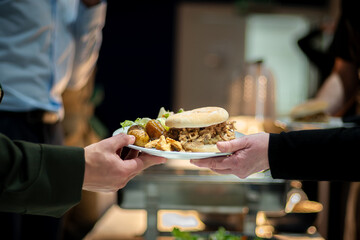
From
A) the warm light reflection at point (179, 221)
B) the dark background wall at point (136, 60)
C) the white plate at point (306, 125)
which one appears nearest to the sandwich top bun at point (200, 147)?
the warm light reflection at point (179, 221)

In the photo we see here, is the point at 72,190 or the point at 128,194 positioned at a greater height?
the point at 72,190

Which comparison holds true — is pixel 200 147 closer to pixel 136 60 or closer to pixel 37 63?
pixel 37 63

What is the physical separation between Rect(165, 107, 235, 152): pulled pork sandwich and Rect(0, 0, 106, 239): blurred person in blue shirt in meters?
0.84

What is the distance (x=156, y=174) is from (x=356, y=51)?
136cm

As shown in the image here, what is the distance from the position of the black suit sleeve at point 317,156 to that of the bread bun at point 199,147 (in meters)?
0.17

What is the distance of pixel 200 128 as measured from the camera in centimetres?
118

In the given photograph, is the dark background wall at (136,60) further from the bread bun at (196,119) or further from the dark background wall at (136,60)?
the bread bun at (196,119)

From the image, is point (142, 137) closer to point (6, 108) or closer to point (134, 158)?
point (134, 158)

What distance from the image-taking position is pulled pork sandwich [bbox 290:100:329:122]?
218 cm

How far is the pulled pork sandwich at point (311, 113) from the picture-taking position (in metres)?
2.18

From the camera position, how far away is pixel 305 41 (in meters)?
2.88

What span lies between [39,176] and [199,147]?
0.42 metres

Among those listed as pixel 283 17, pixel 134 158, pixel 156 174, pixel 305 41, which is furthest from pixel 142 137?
pixel 283 17

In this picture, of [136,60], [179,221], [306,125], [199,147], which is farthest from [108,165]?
[136,60]
